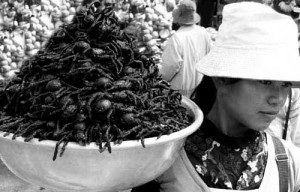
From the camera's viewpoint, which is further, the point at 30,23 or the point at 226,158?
the point at 30,23

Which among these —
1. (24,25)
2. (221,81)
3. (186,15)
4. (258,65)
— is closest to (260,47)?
(258,65)

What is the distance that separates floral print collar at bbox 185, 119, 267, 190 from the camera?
1.18 metres

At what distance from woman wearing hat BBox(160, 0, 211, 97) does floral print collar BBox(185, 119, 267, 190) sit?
2.22 m

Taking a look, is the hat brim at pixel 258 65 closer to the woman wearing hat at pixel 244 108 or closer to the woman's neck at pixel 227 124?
the woman wearing hat at pixel 244 108

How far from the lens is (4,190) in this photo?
3068 millimetres

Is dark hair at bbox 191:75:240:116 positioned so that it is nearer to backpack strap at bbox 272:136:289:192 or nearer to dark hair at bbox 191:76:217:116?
dark hair at bbox 191:76:217:116

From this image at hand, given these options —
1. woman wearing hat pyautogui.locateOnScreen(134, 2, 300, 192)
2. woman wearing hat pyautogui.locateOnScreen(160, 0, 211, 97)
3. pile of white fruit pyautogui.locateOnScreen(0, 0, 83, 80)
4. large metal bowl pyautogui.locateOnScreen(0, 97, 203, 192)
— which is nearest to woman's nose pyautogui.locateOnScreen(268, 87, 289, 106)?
woman wearing hat pyautogui.locateOnScreen(134, 2, 300, 192)

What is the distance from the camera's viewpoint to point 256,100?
109cm

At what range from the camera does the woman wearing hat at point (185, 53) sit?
3.52 metres

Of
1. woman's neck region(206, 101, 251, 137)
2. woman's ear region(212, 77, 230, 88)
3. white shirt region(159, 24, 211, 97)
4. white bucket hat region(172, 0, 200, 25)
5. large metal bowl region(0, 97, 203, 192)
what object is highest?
woman's ear region(212, 77, 230, 88)

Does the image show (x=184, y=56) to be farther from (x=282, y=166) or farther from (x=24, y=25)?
(x=282, y=166)

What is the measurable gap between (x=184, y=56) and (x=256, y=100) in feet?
8.06

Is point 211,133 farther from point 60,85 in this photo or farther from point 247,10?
point 60,85

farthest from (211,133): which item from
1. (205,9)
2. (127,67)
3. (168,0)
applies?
(205,9)
